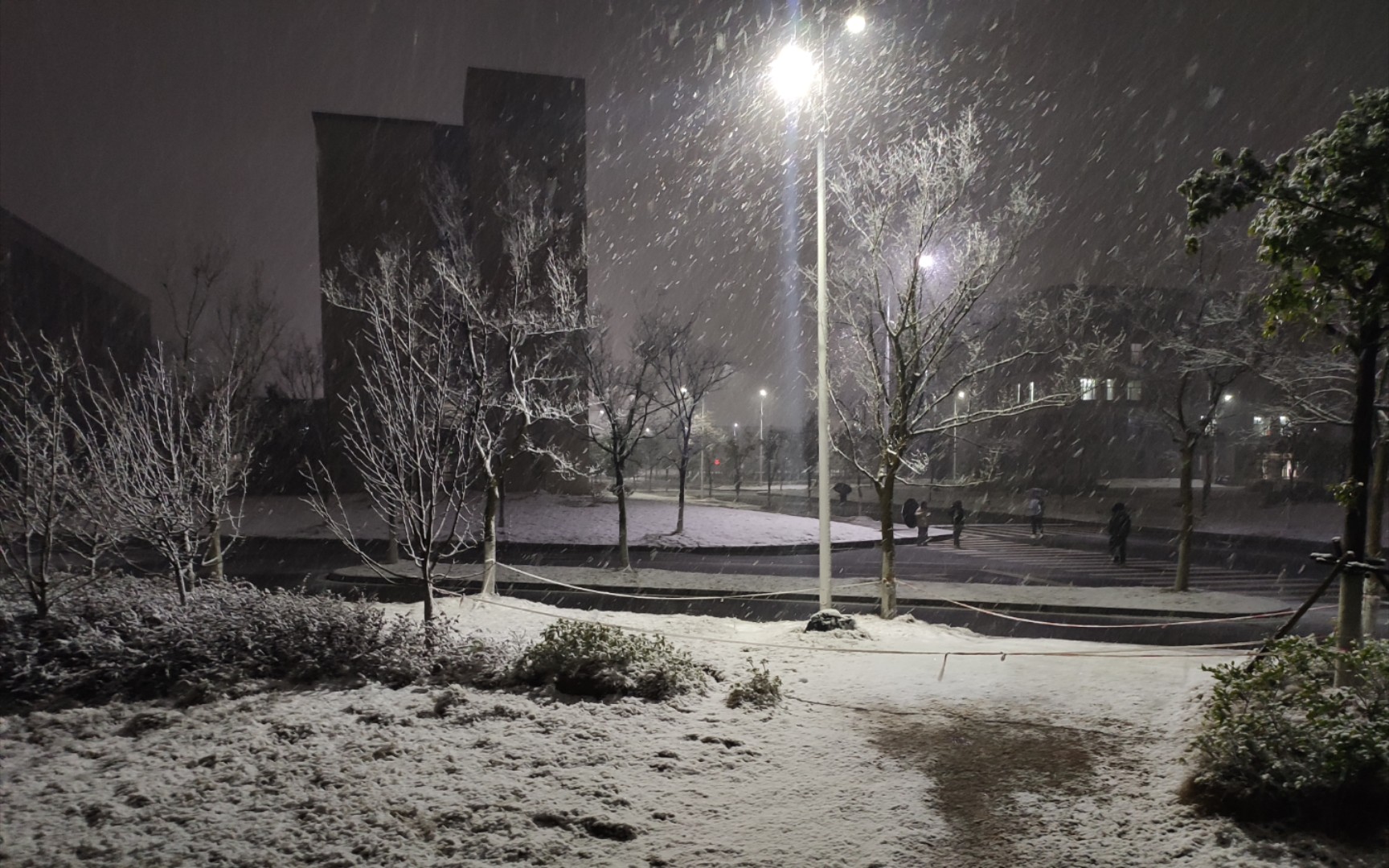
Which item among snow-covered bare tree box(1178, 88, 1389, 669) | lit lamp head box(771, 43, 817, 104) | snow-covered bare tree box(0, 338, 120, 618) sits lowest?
snow-covered bare tree box(0, 338, 120, 618)

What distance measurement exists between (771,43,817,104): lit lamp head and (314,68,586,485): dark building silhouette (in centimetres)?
2827

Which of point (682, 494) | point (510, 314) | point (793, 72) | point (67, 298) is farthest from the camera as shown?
point (67, 298)

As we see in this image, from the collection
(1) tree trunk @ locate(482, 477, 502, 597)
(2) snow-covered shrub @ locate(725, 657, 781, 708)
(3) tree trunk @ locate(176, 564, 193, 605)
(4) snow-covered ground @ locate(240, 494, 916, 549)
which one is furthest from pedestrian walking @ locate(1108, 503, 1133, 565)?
(3) tree trunk @ locate(176, 564, 193, 605)

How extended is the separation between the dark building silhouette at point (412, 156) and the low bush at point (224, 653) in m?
31.3

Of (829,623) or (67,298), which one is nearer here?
(829,623)

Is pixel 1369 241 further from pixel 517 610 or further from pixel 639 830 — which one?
pixel 517 610

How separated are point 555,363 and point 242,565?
11.3m

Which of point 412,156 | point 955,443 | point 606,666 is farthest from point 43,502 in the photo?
point 412,156

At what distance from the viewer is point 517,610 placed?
38.8ft

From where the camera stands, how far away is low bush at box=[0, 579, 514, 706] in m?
6.90

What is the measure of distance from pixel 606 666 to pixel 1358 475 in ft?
19.6

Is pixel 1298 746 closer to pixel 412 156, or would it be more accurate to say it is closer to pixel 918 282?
pixel 918 282

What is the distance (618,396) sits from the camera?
23.7 m

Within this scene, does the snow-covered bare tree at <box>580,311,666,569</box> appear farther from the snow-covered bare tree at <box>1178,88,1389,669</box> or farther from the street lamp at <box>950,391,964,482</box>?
the snow-covered bare tree at <box>1178,88,1389,669</box>
